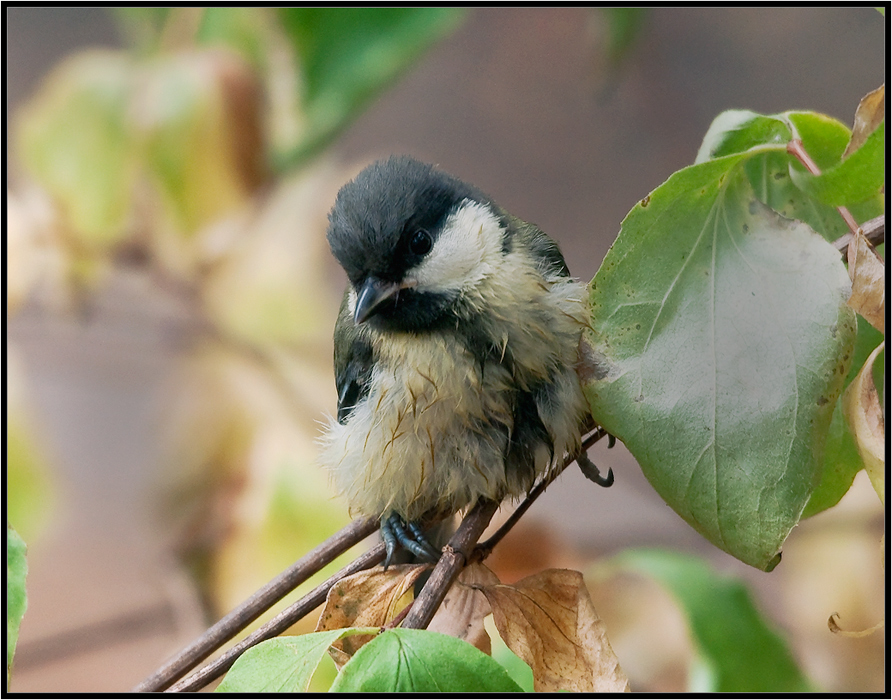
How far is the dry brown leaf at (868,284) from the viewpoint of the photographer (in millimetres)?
488

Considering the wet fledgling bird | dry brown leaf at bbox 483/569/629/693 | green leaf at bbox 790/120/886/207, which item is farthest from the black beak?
green leaf at bbox 790/120/886/207

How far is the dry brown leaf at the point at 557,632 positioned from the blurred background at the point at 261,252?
767 mm

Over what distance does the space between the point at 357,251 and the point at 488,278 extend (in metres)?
0.14

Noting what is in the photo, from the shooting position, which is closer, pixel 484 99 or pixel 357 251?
pixel 357 251

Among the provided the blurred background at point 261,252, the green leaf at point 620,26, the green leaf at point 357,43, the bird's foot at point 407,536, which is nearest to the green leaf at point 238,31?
the blurred background at point 261,252

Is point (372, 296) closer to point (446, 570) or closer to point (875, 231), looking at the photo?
point (446, 570)

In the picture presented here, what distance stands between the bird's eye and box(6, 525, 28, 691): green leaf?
435 mm

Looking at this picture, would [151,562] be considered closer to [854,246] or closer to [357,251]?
[357,251]

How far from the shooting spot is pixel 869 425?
1.59 feet

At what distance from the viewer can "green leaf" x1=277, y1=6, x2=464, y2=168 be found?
4.39 ft

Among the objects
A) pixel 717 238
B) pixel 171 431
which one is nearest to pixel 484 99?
pixel 171 431

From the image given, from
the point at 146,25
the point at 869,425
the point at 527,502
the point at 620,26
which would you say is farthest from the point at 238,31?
the point at 869,425

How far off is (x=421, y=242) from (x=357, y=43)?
2.31ft

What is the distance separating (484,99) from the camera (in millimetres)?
2016
